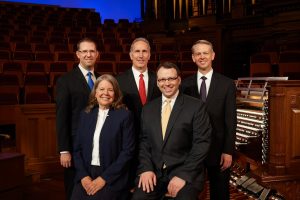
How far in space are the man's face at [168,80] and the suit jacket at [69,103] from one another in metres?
0.39

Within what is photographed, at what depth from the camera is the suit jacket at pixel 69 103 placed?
1641 mm

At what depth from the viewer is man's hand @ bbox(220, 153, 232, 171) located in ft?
5.21

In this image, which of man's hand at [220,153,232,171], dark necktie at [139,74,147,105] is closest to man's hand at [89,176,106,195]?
dark necktie at [139,74,147,105]

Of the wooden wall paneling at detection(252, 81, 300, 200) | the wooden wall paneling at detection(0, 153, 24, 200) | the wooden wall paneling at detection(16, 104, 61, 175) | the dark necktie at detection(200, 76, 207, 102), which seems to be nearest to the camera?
the dark necktie at detection(200, 76, 207, 102)

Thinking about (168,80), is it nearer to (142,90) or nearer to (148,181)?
(142,90)

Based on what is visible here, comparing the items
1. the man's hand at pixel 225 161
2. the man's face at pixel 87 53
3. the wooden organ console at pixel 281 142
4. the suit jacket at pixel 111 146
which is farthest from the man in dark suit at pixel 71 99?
the wooden organ console at pixel 281 142

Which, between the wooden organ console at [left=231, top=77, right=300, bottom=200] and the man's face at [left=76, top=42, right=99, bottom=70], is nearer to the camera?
the man's face at [left=76, top=42, right=99, bottom=70]

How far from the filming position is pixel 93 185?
4.91 feet

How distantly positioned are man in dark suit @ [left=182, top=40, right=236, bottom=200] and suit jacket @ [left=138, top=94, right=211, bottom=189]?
130 mm

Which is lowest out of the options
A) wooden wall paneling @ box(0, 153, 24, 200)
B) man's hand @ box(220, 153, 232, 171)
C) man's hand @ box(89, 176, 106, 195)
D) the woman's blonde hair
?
wooden wall paneling @ box(0, 153, 24, 200)

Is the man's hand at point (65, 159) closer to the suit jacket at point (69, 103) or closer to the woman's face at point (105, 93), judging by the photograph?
the suit jacket at point (69, 103)

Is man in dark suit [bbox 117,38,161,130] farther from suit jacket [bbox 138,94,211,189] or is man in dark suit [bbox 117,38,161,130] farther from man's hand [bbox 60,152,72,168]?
man's hand [bbox 60,152,72,168]

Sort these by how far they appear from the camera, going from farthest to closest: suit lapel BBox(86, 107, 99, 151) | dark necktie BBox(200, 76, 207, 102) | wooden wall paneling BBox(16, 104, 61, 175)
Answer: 1. wooden wall paneling BBox(16, 104, 61, 175)
2. dark necktie BBox(200, 76, 207, 102)
3. suit lapel BBox(86, 107, 99, 151)

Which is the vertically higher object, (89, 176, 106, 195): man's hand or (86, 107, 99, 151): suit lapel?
(86, 107, 99, 151): suit lapel
